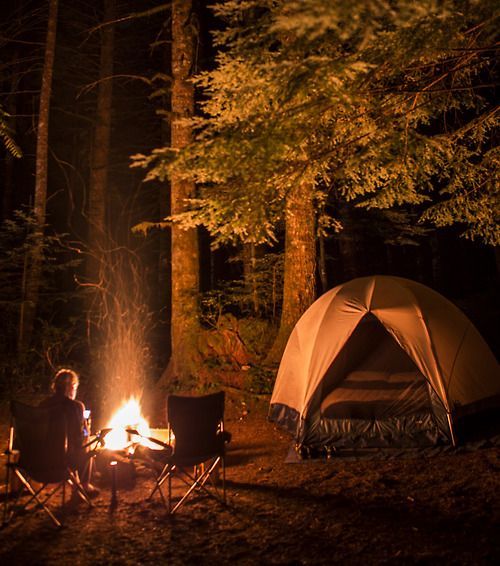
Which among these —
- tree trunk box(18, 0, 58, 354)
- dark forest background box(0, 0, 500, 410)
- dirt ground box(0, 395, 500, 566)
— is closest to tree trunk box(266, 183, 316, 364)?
dark forest background box(0, 0, 500, 410)

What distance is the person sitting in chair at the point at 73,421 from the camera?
458 centimetres

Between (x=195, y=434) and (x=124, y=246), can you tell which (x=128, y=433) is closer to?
(x=195, y=434)

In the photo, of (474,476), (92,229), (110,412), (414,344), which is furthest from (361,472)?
(92,229)

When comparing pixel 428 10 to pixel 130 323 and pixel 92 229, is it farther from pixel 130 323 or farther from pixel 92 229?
pixel 92 229

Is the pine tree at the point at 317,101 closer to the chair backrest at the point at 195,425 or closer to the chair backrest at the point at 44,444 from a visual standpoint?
the chair backrest at the point at 195,425

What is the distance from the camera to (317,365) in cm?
638

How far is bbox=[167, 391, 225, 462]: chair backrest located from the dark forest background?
11.6ft

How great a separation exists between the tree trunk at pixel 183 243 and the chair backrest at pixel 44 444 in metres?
4.43

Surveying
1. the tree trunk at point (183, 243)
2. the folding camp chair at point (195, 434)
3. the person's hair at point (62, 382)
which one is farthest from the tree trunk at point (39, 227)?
the folding camp chair at point (195, 434)

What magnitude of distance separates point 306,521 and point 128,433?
7.72 feet

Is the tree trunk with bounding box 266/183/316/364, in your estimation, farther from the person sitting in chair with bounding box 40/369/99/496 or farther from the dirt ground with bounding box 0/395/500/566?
the person sitting in chair with bounding box 40/369/99/496

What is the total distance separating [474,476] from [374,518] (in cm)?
148

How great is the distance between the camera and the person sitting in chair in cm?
458

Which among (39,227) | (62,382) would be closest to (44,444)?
(62,382)
